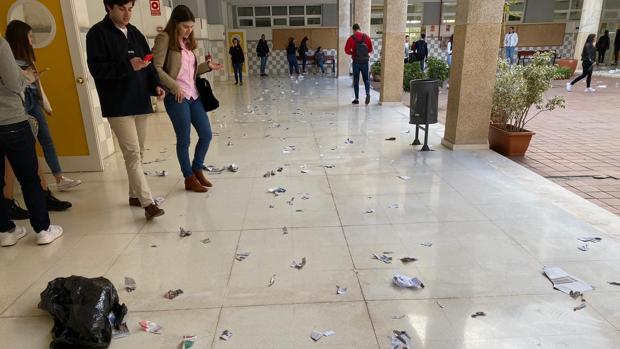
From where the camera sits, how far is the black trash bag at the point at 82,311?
214 centimetres

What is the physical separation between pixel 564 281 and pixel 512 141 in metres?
3.27

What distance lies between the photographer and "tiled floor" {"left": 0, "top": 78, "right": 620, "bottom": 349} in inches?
90.1

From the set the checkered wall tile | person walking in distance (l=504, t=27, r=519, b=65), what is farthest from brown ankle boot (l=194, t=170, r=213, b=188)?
the checkered wall tile

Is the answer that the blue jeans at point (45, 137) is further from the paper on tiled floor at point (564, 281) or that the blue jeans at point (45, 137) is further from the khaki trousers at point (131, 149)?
the paper on tiled floor at point (564, 281)

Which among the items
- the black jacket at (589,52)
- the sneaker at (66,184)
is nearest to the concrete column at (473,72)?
the sneaker at (66,184)

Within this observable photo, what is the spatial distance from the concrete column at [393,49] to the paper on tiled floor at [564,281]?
24.7 ft

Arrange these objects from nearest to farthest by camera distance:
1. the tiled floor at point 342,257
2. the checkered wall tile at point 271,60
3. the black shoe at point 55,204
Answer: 1. the tiled floor at point 342,257
2. the black shoe at point 55,204
3. the checkered wall tile at point 271,60

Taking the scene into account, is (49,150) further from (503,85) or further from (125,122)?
(503,85)

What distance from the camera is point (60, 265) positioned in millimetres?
2975

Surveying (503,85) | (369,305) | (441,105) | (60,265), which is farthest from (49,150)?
(441,105)

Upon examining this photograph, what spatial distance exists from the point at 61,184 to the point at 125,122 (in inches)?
62.6

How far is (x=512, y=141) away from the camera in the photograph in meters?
5.57

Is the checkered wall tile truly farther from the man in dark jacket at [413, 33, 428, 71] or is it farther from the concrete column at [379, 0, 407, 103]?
the concrete column at [379, 0, 407, 103]

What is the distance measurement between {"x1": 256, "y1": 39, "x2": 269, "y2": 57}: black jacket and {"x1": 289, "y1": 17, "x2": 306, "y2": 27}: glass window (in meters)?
2.89
